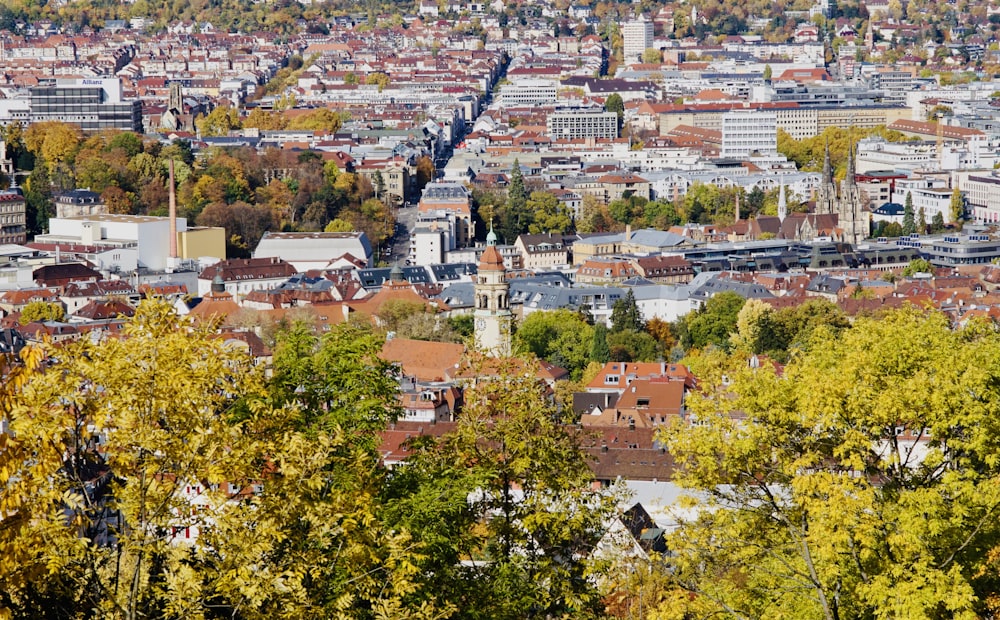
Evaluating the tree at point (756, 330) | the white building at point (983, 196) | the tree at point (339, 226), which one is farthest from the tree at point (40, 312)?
the white building at point (983, 196)

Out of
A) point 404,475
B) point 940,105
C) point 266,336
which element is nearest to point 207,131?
point 940,105

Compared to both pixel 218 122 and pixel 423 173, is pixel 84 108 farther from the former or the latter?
pixel 423 173

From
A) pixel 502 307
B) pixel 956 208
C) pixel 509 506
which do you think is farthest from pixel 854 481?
pixel 956 208

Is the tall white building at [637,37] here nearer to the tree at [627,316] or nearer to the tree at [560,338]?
the tree at [627,316]

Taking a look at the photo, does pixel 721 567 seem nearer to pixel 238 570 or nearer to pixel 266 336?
pixel 238 570

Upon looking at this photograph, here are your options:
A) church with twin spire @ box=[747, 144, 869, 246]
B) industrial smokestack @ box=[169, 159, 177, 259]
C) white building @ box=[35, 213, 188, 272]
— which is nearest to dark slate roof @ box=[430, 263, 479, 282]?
industrial smokestack @ box=[169, 159, 177, 259]

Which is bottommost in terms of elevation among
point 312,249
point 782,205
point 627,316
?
point 627,316
